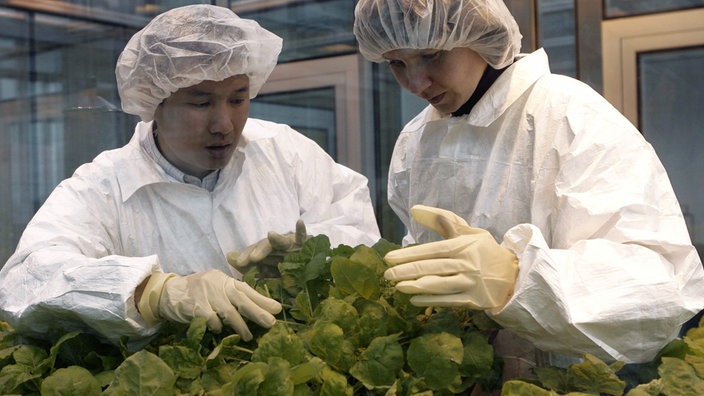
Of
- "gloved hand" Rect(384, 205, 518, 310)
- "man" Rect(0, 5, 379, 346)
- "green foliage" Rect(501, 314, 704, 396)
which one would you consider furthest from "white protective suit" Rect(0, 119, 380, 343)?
"green foliage" Rect(501, 314, 704, 396)

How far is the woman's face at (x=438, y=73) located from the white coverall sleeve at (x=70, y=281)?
1.43ft

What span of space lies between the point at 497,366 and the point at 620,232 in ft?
0.71

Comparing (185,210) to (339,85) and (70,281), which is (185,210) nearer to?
(70,281)

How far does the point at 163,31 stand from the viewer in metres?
1.40

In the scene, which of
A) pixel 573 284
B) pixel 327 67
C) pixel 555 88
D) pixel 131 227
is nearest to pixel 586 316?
pixel 573 284

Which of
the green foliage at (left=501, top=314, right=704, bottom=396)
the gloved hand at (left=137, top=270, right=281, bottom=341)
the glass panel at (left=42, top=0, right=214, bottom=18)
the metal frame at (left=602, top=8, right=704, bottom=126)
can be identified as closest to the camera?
the green foliage at (left=501, top=314, right=704, bottom=396)

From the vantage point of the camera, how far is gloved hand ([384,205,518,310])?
84cm

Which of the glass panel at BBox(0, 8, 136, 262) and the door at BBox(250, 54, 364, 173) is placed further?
the door at BBox(250, 54, 364, 173)

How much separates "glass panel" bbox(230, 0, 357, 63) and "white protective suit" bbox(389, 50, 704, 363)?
1151 millimetres

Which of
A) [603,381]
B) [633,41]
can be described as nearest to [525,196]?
[603,381]

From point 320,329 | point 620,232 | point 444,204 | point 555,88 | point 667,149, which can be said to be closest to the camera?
point 320,329

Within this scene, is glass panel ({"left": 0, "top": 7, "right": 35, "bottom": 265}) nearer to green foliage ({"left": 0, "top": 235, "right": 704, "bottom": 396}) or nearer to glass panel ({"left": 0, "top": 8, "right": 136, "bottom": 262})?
glass panel ({"left": 0, "top": 8, "right": 136, "bottom": 262})

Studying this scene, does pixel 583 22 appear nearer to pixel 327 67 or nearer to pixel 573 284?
pixel 327 67

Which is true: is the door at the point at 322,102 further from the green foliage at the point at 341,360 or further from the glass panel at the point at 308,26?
the green foliage at the point at 341,360
